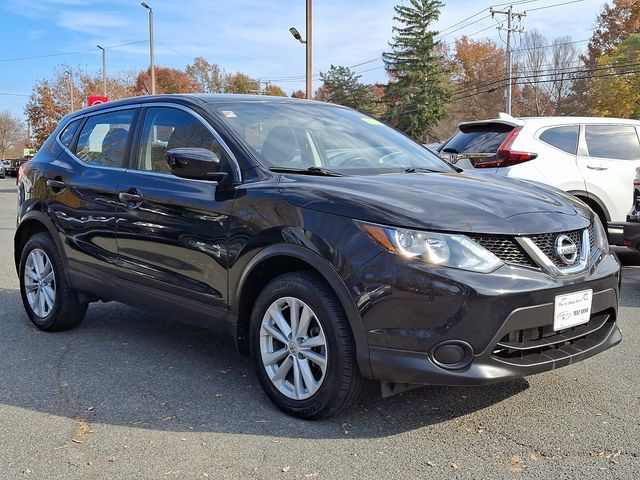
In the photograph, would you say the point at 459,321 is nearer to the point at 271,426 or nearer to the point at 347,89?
the point at 271,426

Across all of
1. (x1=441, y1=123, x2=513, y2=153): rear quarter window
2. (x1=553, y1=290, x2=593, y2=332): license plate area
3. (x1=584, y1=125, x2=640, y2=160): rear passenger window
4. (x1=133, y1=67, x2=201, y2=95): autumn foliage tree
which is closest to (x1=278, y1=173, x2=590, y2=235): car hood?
(x1=553, y1=290, x2=593, y2=332): license plate area

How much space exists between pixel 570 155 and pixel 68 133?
5.32m

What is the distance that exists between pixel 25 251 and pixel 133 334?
3.82 ft

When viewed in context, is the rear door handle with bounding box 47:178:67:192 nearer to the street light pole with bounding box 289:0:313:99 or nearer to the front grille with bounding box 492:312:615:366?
the front grille with bounding box 492:312:615:366

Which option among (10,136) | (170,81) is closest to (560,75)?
(170,81)

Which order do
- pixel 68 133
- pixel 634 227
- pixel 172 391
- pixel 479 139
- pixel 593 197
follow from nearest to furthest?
pixel 172 391, pixel 68 133, pixel 634 227, pixel 593 197, pixel 479 139

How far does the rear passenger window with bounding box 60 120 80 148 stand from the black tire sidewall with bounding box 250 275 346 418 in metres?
2.62

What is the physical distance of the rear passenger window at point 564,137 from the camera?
7.52 metres

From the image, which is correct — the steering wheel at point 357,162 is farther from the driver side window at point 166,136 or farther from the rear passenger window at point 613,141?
the rear passenger window at point 613,141

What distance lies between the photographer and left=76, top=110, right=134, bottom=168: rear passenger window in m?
4.64

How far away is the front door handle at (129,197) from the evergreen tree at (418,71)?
53.2 metres

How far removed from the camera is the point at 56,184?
16.4 ft

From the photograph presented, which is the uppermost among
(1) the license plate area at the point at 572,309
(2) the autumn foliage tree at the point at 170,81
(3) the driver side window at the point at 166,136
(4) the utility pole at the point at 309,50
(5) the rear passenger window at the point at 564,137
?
(2) the autumn foliage tree at the point at 170,81

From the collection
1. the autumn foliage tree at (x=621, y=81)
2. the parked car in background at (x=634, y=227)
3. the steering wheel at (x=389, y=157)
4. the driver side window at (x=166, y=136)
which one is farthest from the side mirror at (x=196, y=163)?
the autumn foliage tree at (x=621, y=81)
